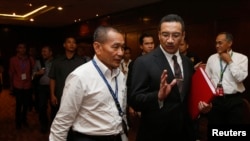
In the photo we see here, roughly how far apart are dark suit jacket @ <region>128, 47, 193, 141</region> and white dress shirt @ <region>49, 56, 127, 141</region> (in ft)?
0.76

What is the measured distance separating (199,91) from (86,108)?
2.39ft

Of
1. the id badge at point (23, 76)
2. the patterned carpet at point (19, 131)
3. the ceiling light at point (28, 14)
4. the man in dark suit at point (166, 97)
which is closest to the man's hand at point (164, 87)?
the man in dark suit at point (166, 97)

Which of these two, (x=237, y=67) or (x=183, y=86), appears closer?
(x=183, y=86)

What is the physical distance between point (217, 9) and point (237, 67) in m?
3.19

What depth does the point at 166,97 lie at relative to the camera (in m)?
2.13

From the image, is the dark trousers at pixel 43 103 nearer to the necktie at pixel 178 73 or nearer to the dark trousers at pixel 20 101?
the dark trousers at pixel 20 101

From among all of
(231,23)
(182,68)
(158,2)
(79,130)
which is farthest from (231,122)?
(158,2)

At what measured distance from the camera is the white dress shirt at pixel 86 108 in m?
1.97

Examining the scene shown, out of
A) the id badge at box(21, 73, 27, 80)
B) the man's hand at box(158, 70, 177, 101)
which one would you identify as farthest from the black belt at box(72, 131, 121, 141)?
the id badge at box(21, 73, 27, 80)

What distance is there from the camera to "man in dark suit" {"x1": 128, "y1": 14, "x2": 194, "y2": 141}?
2.15 m

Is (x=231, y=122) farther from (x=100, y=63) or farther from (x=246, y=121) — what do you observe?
(x=100, y=63)

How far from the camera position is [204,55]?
7137mm

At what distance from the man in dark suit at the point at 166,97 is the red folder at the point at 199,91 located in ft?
0.13

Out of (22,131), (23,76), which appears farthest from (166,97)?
(23,76)
